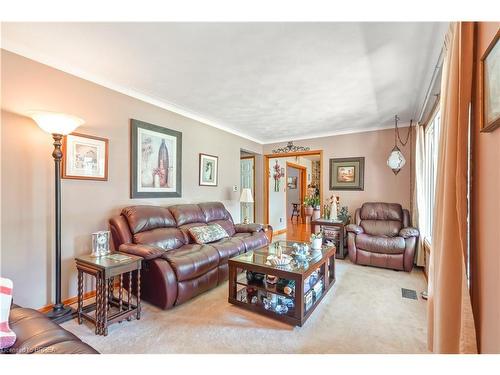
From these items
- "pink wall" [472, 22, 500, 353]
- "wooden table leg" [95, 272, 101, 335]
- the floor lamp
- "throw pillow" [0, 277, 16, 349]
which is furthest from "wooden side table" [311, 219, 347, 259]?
"throw pillow" [0, 277, 16, 349]

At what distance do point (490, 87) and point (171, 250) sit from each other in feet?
9.21

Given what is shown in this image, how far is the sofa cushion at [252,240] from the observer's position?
336 centimetres

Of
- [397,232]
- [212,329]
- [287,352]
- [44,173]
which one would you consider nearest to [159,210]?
[44,173]

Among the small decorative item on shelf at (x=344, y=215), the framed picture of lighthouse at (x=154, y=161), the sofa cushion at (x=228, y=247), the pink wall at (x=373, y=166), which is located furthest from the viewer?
the small decorative item on shelf at (x=344, y=215)

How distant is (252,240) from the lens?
3.48m

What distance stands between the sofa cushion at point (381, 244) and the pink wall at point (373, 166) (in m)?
1.13

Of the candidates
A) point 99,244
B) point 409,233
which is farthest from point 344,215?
point 99,244

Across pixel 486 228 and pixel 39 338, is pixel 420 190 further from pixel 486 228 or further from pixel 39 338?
pixel 39 338

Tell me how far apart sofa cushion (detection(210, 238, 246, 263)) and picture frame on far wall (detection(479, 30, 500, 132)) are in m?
2.51

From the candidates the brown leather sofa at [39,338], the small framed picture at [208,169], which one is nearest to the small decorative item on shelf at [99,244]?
the brown leather sofa at [39,338]

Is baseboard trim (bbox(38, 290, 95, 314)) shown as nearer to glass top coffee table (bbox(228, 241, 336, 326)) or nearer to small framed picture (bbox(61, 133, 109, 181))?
small framed picture (bbox(61, 133, 109, 181))

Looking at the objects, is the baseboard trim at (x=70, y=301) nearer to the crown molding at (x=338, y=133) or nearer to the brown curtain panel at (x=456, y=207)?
the brown curtain panel at (x=456, y=207)

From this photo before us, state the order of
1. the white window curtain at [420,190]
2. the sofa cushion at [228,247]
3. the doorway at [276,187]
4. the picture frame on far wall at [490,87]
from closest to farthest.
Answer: the picture frame on far wall at [490,87] < the sofa cushion at [228,247] < the white window curtain at [420,190] < the doorway at [276,187]

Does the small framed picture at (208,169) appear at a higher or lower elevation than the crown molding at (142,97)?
lower
